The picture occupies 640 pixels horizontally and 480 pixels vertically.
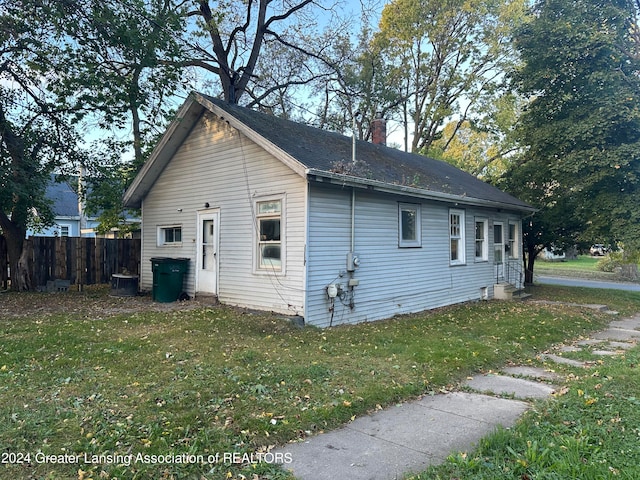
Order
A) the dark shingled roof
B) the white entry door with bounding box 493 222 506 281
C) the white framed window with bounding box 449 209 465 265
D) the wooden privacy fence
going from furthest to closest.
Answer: the white entry door with bounding box 493 222 506 281 → the wooden privacy fence → the white framed window with bounding box 449 209 465 265 → the dark shingled roof

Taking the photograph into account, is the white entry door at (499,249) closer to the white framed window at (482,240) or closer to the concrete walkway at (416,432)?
the white framed window at (482,240)

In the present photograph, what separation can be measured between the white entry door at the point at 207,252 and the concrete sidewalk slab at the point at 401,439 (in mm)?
6890

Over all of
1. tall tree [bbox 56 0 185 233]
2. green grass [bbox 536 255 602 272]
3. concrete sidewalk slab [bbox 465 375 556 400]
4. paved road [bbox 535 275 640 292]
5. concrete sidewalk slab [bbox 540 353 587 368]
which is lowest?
paved road [bbox 535 275 640 292]

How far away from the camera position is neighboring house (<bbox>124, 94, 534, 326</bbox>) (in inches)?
336

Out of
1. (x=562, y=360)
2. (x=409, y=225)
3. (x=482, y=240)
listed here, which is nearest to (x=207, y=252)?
(x=409, y=225)

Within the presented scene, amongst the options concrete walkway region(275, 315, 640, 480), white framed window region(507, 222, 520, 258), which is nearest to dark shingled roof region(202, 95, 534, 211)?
white framed window region(507, 222, 520, 258)

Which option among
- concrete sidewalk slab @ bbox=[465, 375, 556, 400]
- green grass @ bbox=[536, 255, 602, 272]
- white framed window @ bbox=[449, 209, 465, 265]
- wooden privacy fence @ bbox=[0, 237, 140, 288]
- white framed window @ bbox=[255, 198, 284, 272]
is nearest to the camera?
concrete sidewalk slab @ bbox=[465, 375, 556, 400]

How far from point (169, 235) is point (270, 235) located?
4338 mm

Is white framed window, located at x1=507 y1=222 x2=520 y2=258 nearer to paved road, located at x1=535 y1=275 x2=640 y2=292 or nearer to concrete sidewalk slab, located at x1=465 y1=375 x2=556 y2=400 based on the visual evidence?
paved road, located at x1=535 y1=275 x2=640 y2=292

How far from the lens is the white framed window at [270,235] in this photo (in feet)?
29.1

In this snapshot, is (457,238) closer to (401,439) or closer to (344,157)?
(344,157)

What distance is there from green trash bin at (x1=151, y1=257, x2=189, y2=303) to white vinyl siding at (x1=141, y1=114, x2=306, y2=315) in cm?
34

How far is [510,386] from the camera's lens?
5.24 meters

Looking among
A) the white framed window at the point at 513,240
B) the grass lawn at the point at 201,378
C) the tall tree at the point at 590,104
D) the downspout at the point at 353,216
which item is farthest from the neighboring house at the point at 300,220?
the tall tree at the point at 590,104
